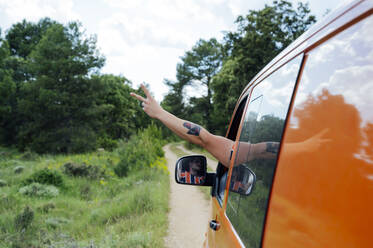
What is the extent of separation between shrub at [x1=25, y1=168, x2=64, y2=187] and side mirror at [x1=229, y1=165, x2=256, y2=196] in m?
11.7

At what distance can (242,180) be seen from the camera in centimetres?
169

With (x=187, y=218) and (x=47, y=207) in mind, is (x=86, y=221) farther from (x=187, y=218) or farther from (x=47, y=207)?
(x=187, y=218)

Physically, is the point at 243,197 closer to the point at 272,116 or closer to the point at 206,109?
the point at 272,116

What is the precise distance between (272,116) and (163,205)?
740 centimetres

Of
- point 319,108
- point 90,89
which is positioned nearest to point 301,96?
point 319,108

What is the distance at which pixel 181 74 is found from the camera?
49.6 metres

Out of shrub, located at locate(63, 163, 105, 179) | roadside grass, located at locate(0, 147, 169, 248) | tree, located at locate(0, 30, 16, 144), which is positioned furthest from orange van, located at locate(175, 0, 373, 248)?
tree, located at locate(0, 30, 16, 144)

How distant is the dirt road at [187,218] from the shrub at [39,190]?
409 centimetres

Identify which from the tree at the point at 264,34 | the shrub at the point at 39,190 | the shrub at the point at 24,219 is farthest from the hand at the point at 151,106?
the tree at the point at 264,34

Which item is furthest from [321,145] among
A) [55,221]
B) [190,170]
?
[55,221]

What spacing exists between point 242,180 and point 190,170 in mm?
927

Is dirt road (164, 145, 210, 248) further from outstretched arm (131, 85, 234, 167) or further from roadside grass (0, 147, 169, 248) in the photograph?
outstretched arm (131, 85, 234, 167)

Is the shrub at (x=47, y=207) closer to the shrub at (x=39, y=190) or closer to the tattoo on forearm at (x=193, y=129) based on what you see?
the shrub at (x=39, y=190)

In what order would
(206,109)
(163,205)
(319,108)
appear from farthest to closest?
(206,109)
(163,205)
(319,108)
